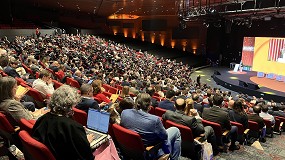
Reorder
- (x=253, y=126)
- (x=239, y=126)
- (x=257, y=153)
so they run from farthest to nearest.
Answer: (x=253, y=126) < (x=239, y=126) < (x=257, y=153)

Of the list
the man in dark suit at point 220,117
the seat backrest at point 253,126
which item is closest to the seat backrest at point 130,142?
the man in dark suit at point 220,117

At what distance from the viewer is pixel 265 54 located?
1897cm

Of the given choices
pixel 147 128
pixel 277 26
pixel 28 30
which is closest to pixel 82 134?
pixel 147 128

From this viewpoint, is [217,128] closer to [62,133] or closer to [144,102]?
[144,102]

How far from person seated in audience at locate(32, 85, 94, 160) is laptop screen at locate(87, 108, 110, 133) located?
54 centimetres

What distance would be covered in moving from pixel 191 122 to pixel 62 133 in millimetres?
2111

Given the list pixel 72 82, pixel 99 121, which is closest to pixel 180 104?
pixel 99 121

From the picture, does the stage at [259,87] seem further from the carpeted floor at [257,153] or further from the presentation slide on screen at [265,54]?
the carpeted floor at [257,153]

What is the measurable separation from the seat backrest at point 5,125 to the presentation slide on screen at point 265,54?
18.0 m

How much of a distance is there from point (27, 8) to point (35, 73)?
2051 cm

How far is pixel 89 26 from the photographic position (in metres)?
27.7

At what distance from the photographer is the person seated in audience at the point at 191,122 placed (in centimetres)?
360

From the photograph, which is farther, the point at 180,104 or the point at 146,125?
the point at 180,104

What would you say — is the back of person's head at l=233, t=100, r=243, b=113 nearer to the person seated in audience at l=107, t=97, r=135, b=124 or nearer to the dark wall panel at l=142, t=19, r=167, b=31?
the person seated in audience at l=107, t=97, r=135, b=124
